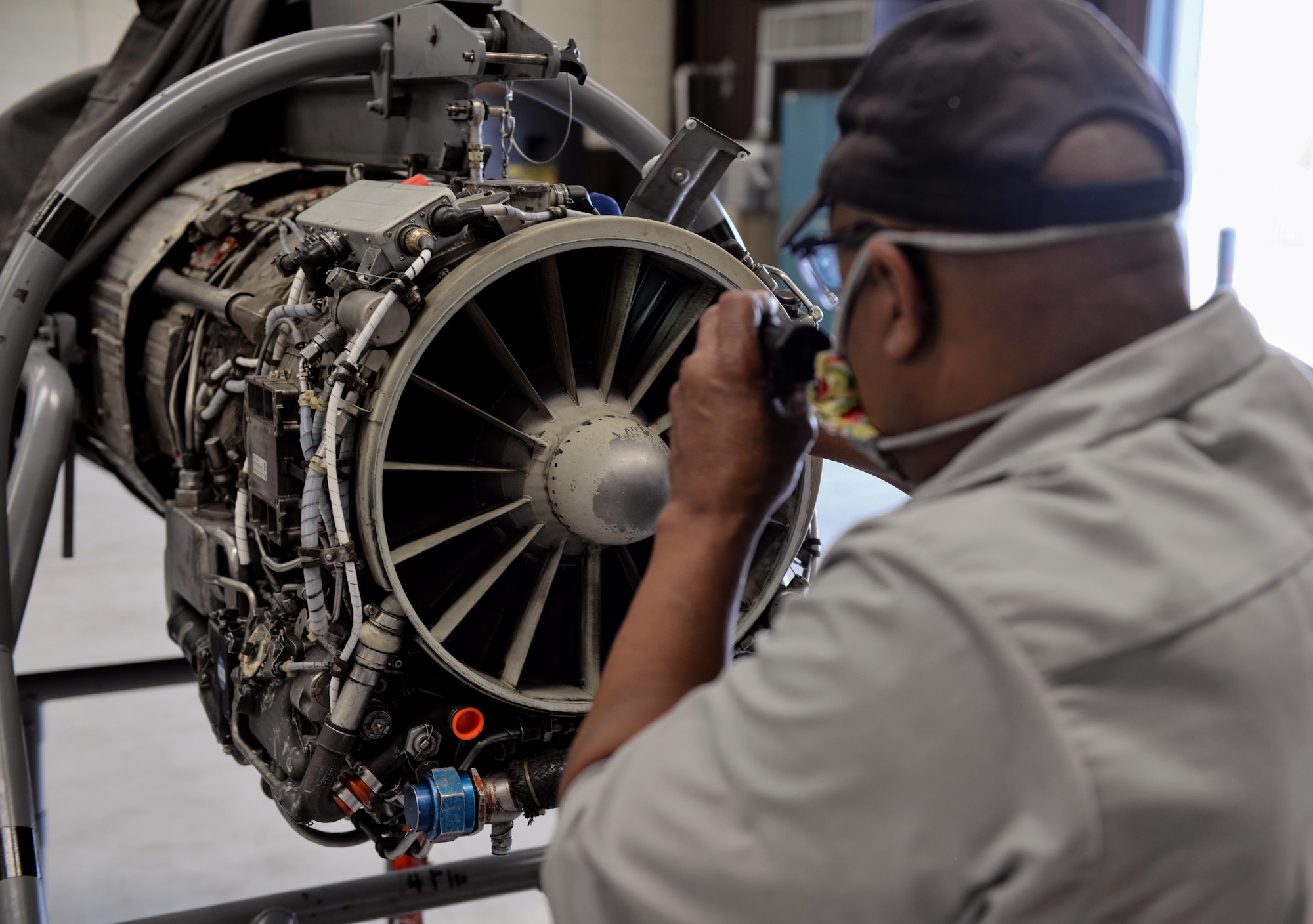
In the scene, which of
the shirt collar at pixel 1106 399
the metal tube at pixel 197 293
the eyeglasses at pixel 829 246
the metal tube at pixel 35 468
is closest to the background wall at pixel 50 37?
the metal tube at pixel 197 293

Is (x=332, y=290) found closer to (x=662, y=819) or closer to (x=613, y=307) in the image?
(x=613, y=307)

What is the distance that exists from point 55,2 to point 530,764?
8.69 m

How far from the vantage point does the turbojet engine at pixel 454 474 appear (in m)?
1.48

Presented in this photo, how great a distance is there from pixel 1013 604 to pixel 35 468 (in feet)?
6.02

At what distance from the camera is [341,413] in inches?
56.8

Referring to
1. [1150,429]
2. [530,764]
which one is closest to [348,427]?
[530,764]

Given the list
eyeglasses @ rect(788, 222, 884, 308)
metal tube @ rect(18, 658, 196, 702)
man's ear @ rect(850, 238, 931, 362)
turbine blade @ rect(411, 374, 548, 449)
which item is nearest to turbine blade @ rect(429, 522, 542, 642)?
turbine blade @ rect(411, 374, 548, 449)

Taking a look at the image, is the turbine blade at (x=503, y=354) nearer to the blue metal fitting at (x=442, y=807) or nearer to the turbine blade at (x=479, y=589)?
the turbine blade at (x=479, y=589)

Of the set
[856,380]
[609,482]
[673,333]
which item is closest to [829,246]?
[856,380]

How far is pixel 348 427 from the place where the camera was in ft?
4.79

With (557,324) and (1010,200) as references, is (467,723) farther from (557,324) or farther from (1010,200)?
(1010,200)

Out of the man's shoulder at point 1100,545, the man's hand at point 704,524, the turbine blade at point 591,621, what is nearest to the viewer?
the man's shoulder at point 1100,545

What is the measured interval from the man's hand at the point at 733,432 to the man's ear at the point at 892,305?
0.39ft

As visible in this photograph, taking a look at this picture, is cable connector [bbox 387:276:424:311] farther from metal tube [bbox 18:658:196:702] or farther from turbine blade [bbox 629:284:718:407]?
metal tube [bbox 18:658:196:702]
